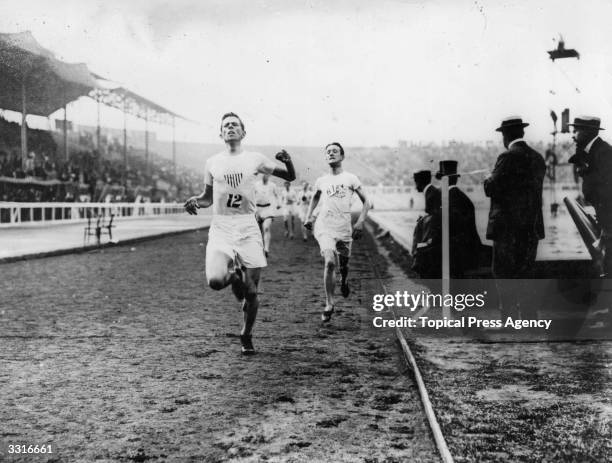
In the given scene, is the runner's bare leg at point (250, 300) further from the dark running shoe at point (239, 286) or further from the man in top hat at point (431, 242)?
the man in top hat at point (431, 242)

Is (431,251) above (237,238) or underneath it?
underneath

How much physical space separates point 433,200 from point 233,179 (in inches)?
108

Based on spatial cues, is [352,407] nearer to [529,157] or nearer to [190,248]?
[529,157]

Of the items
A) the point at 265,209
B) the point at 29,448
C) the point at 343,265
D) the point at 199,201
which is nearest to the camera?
the point at 29,448

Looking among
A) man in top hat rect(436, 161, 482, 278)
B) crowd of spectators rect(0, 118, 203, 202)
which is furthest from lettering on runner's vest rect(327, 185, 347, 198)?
crowd of spectators rect(0, 118, 203, 202)

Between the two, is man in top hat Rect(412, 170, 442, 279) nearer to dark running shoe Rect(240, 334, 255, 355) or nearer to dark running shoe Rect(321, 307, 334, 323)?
dark running shoe Rect(321, 307, 334, 323)

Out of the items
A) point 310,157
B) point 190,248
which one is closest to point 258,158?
point 190,248

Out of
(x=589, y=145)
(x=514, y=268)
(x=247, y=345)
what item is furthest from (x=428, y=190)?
(x=247, y=345)

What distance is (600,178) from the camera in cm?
655

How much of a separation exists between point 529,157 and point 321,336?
2.38 m

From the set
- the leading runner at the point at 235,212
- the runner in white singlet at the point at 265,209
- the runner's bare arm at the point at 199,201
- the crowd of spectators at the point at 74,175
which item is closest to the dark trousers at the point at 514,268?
the leading runner at the point at 235,212

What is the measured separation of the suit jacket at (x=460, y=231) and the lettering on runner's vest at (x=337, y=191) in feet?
3.59

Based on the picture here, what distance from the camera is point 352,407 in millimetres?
4461

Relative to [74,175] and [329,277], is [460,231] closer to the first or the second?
[329,277]
